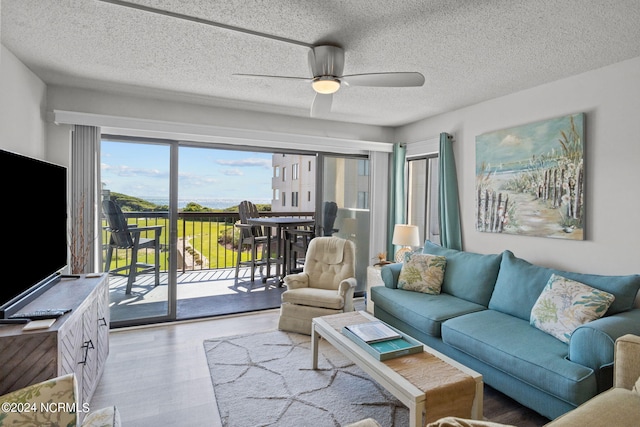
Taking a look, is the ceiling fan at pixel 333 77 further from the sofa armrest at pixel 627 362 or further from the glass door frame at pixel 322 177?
the glass door frame at pixel 322 177

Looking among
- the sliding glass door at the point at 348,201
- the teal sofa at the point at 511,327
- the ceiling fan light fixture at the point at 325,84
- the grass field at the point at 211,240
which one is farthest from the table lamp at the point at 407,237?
the grass field at the point at 211,240

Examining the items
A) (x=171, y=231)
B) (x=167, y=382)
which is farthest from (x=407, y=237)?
(x=167, y=382)

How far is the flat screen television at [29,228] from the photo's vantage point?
180cm

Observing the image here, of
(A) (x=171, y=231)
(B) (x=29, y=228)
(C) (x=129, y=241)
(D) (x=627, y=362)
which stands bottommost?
(D) (x=627, y=362)

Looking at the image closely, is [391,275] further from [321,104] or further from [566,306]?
[321,104]

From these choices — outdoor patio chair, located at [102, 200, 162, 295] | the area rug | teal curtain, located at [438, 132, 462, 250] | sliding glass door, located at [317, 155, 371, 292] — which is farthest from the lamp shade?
outdoor patio chair, located at [102, 200, 162, 295]

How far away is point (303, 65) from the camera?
2742mm

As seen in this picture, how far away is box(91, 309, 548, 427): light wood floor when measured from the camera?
218 cm

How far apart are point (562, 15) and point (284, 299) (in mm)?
3105

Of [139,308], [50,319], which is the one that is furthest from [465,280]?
[139,308]

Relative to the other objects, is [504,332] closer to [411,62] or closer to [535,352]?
[535,352]

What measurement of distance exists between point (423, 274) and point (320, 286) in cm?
113

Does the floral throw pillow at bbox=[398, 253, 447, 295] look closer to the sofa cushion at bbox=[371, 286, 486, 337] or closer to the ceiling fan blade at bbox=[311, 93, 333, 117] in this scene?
the sofa cushion at bbox=[371, 286, 486, 337]

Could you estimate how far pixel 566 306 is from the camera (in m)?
2.34
